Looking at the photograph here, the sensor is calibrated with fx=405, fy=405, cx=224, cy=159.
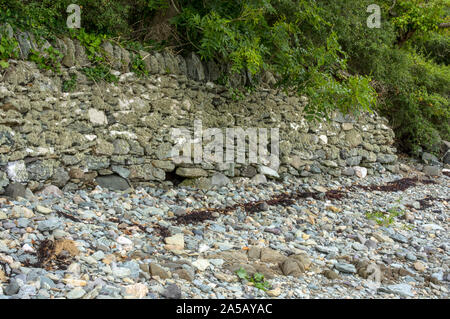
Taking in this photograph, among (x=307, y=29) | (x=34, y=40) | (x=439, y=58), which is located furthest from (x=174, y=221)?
(x=439, y=58)

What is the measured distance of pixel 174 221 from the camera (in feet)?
15.5

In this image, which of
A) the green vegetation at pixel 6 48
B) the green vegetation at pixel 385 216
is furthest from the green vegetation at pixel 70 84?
the green vegetation at pixel 385 216

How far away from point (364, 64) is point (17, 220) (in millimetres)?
7552

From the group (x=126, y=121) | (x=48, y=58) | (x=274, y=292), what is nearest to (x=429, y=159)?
(x=126, y=121)

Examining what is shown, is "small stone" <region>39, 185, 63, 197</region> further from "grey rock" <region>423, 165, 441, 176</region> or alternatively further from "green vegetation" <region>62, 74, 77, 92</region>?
"grey rock" <region>423, 165, 441, 176</region>

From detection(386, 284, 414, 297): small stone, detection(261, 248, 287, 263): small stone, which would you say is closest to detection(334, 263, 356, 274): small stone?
detection(386, 284, 414, 297): small stone

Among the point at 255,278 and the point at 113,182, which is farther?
the point at 113,182

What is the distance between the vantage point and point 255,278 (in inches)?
132
